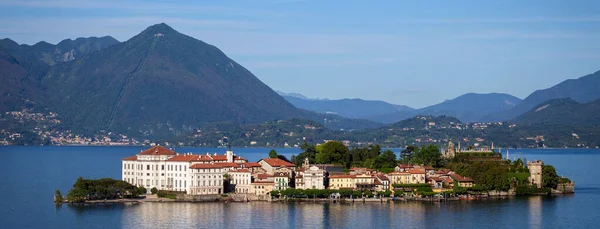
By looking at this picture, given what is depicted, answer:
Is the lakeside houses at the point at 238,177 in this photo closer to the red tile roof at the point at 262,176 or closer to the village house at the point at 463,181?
the red tile roof at the point at 262,176

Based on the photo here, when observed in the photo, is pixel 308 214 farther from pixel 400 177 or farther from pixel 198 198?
pixel 400 177

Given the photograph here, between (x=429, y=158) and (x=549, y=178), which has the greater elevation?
(x=429, y=158)

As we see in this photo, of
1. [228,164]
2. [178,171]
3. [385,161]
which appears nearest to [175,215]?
[178,171]

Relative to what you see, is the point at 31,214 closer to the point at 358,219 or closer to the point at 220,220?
the point at 220,220

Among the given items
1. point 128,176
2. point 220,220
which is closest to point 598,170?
point 128,176

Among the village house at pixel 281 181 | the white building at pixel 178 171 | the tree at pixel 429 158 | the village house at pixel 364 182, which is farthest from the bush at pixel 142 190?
the tree at pixel 429 158

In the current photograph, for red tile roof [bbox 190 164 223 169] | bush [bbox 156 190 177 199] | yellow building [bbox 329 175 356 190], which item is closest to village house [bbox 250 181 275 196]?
red tile roof [bbox 190 164 223 169]

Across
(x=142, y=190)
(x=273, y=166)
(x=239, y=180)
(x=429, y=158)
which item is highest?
(x=429, y=158)
